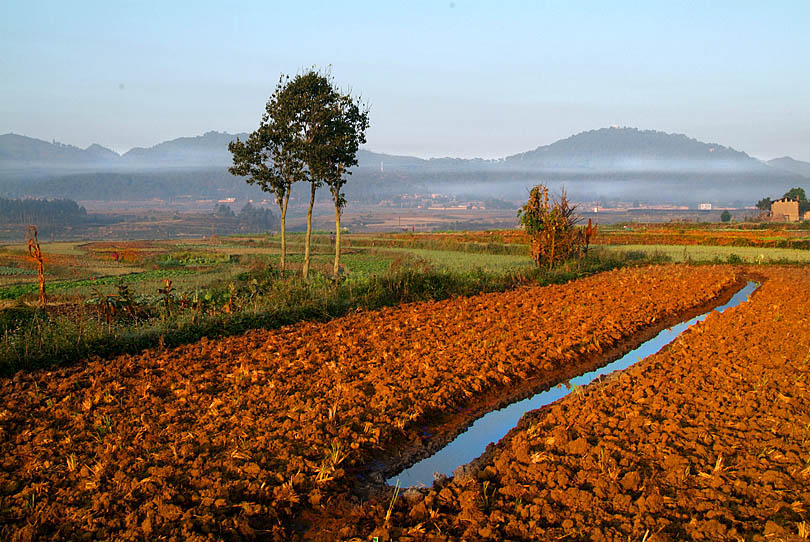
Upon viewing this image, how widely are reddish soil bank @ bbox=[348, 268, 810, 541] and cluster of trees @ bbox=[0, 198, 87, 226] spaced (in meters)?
110

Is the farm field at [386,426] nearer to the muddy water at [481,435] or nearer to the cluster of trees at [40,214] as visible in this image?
the muddy water at [481,435]

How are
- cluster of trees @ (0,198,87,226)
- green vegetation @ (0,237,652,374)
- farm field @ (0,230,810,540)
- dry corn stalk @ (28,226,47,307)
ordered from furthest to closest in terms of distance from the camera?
1. cluster of trees @ (0,198,87,226)
2. dry corn stalk @ (28,226,47,307)
3. green vegetation @ (0,237,652,374)
4. farm field @ (0,230,810,540)

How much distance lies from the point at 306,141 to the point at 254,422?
14.1 m

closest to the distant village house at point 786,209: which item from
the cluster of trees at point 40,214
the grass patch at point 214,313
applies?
the grass patch at point 214,313

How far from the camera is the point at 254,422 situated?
5.65 meters

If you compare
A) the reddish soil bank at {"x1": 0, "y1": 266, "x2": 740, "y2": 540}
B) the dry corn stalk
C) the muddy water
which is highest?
the dry corn stalk

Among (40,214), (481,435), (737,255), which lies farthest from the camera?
(40,214)

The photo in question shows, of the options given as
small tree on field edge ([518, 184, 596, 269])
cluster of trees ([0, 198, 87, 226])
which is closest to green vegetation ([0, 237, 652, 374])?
small tree on field edge ([518, 184, 596, 269])

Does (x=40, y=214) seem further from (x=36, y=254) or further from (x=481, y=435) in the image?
(x=481, y=435)

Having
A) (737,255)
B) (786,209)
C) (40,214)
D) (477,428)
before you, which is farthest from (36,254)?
(40,214)

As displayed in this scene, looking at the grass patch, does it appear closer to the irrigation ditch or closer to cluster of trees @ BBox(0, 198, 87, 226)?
the irrigation ditch

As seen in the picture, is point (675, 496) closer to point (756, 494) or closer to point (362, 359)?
point (756, 494)

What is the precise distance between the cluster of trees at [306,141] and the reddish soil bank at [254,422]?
8.73 meters

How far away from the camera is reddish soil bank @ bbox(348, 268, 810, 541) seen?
3.96m
